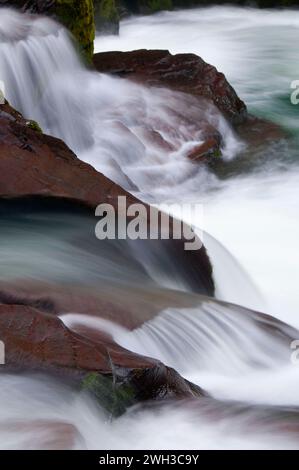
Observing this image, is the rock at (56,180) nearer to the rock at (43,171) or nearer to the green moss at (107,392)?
the rock at (43,171)

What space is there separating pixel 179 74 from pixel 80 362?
6.72 meters

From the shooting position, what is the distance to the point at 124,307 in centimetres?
511

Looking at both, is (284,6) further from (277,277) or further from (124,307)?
(124,307)

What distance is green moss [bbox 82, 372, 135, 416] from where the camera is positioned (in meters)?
4.16

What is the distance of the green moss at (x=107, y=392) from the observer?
13.6 ft

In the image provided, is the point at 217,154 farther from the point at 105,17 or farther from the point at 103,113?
the point at 105,17

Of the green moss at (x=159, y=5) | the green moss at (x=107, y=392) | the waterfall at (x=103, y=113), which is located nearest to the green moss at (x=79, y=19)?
the waterfall at (x=103, y=113)

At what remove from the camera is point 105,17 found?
1560 cm

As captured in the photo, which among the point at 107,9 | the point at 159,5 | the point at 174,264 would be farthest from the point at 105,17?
the point at 174,264

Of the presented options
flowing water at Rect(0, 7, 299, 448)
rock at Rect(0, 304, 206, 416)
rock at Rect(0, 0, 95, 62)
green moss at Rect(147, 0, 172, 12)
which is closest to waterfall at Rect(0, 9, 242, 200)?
flowing water at Rect(0, 7, 299, 448)

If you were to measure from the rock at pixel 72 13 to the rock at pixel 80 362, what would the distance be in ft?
18.4
